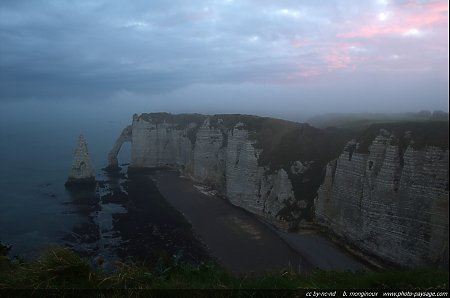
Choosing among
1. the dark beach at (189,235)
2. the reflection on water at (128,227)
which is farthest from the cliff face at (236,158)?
the reflection on water at (128,227)

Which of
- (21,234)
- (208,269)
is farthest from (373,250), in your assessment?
(21,234)

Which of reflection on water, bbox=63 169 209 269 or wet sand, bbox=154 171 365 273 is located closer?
wet sand, bbox=154 171 365 273

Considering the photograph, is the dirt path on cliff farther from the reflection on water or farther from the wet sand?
the reflection on water

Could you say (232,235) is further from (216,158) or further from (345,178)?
(216,158)

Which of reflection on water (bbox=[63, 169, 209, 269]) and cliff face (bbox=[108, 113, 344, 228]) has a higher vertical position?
cliff face (bbox=[108, 113, 344, 228])

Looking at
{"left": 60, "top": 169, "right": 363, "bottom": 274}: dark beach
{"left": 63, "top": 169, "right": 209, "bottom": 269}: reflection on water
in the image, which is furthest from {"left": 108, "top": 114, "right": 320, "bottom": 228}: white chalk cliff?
{"left": 63, "top": 169, "right": 209, "bottom": 269}: reflection on water

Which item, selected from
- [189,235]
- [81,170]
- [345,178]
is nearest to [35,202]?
[81,170]

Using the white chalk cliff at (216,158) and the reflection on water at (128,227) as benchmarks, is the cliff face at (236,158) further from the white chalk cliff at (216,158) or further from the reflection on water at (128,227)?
the reflection on water at (128,227)

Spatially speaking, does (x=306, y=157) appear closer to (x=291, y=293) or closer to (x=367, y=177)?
(x=367, y=177)
